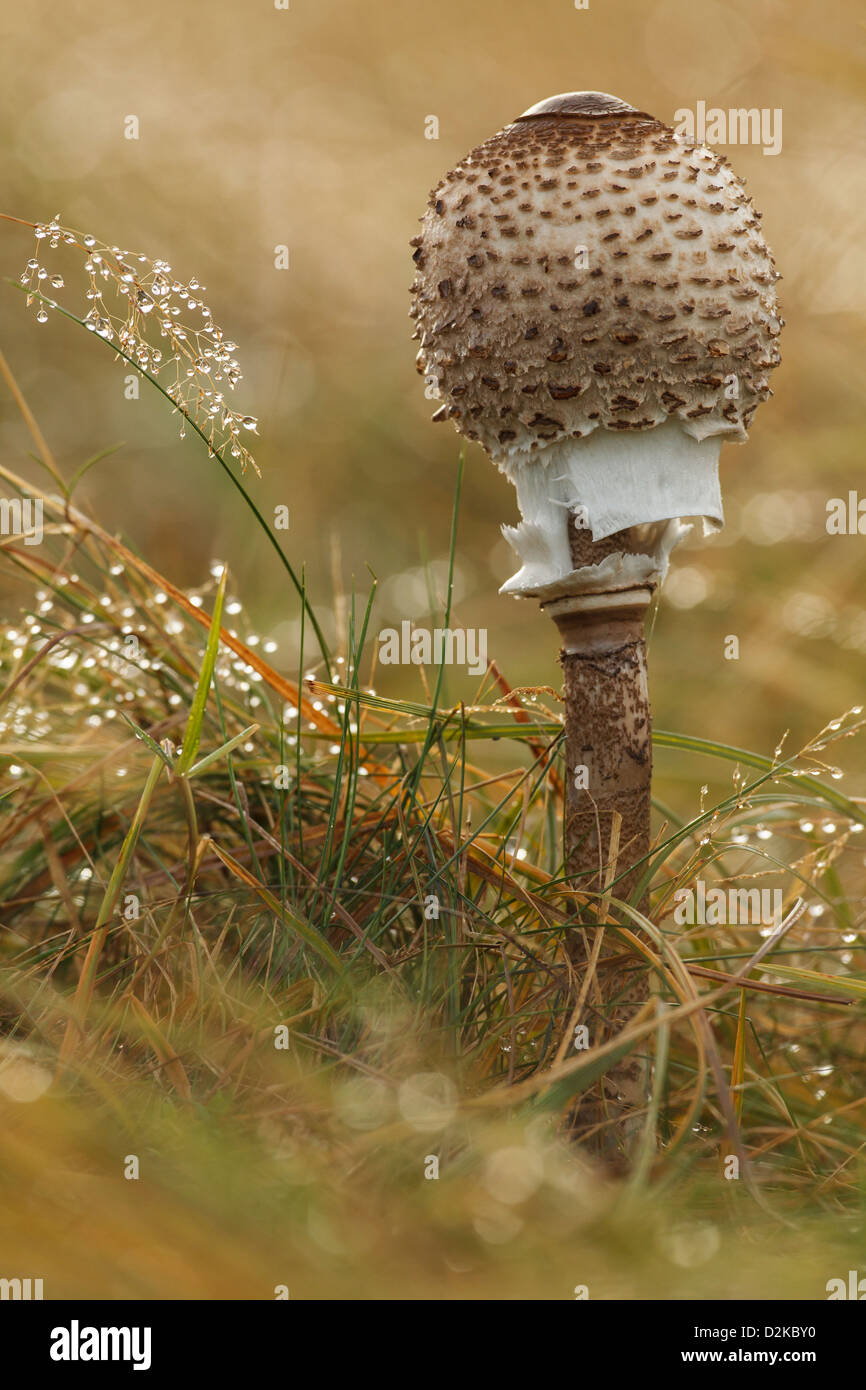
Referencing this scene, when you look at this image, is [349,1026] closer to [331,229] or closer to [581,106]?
[581,106]

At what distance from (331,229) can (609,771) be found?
3.66 meters

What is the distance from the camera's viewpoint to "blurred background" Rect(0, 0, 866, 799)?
12.7 feet

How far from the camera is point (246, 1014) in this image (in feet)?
4.56

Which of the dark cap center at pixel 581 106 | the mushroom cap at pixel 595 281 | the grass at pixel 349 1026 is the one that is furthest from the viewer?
the dark cap center at pixel 581 106

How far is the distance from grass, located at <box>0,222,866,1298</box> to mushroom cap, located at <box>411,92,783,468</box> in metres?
0.38

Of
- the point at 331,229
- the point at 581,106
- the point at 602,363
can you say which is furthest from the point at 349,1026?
the point at 331,229

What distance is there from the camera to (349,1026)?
135 centimetres

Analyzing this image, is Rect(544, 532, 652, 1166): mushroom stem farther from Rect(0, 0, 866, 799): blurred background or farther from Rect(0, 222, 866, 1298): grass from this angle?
Rect(0, 0, 866, 799): blurred background

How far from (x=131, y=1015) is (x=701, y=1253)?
0.74 metres

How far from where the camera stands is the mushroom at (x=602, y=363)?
1295 millimetres

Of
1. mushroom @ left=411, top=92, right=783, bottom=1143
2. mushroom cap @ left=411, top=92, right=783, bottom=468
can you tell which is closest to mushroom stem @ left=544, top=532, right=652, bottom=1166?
mushroom @ left=411, top=92, right=783, bottom=1143

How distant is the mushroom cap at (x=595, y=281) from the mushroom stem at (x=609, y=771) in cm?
22

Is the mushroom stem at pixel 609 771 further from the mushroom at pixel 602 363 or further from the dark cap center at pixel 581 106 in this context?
the dark cap center at pixel 581 106

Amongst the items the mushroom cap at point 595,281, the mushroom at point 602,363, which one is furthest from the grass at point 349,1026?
the mushroom cap at point 595,281
